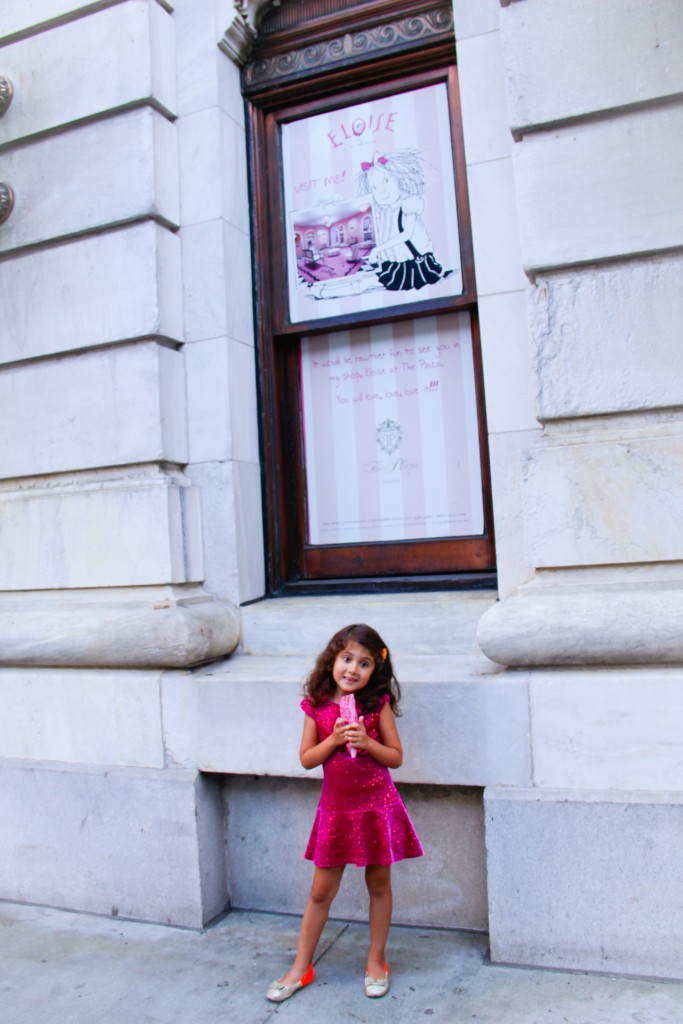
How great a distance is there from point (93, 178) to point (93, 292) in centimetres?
66

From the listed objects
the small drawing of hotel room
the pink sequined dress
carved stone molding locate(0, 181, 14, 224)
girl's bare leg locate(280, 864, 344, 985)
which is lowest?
girl's bare leg locate(280, 864, 344, 985)

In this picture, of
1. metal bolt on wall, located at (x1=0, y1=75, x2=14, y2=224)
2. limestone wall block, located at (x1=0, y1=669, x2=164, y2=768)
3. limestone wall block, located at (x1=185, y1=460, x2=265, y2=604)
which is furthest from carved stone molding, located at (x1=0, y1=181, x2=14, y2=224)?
limestone wall block, located at (x1=0, y1=669, x2=164, y2=768)

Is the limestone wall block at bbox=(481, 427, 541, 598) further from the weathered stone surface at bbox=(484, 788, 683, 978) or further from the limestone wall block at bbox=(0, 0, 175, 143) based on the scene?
the limestone wall block at bbox=(0, 0, 175, 143)

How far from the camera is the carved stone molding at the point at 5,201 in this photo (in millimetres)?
4949

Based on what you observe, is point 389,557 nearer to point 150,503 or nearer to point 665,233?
point 150,503

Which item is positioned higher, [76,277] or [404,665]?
[76,277]

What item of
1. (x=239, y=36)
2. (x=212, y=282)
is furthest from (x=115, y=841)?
(x=239, y=36)

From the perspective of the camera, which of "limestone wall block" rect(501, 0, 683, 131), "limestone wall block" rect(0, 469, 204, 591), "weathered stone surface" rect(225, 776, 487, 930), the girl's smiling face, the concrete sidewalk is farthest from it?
"limestone wall block" rect(0, 469, 204, 591)

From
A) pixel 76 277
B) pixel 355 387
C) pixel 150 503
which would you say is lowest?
pixel 150 503

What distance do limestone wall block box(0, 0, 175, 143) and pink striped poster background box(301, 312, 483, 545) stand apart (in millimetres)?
1698

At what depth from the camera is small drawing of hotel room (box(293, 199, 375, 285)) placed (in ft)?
16.2

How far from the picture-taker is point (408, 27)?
4797mm

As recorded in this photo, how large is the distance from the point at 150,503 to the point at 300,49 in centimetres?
285

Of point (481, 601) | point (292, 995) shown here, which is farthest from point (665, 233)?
point (292, 995)
